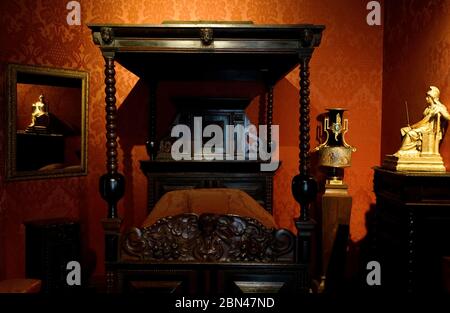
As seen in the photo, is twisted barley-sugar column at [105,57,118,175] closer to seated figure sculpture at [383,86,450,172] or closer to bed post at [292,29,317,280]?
bed post at [292,29,317,280]

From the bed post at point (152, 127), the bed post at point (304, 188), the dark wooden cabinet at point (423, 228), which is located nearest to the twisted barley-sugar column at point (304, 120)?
the bed post at point (304, 188)

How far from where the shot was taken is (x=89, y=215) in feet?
15.6

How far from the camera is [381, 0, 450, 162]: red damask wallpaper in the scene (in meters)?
3.73

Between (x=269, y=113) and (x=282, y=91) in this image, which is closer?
(x=269, y=113)

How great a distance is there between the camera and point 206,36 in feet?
9.36

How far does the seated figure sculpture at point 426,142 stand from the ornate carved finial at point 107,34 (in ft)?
7.93

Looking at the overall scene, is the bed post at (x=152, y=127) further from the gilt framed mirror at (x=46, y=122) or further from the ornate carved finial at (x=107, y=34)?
the ornate carved finial at (x=107, y=34)

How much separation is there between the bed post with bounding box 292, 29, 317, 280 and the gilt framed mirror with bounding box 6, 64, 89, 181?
261cm

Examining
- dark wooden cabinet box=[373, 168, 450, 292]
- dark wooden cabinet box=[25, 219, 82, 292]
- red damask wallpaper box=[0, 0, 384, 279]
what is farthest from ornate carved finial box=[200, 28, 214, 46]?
dark wooden cabinet box=[25, 219, 82, 292]

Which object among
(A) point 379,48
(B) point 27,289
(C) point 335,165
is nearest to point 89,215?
(B) point 27,289

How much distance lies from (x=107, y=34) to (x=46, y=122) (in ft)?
6.07

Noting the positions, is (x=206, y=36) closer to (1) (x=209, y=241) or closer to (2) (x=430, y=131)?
(1) (x=209, y=241)

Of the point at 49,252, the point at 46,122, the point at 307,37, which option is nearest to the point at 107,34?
the point at 307,37

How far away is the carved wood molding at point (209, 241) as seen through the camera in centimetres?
283
